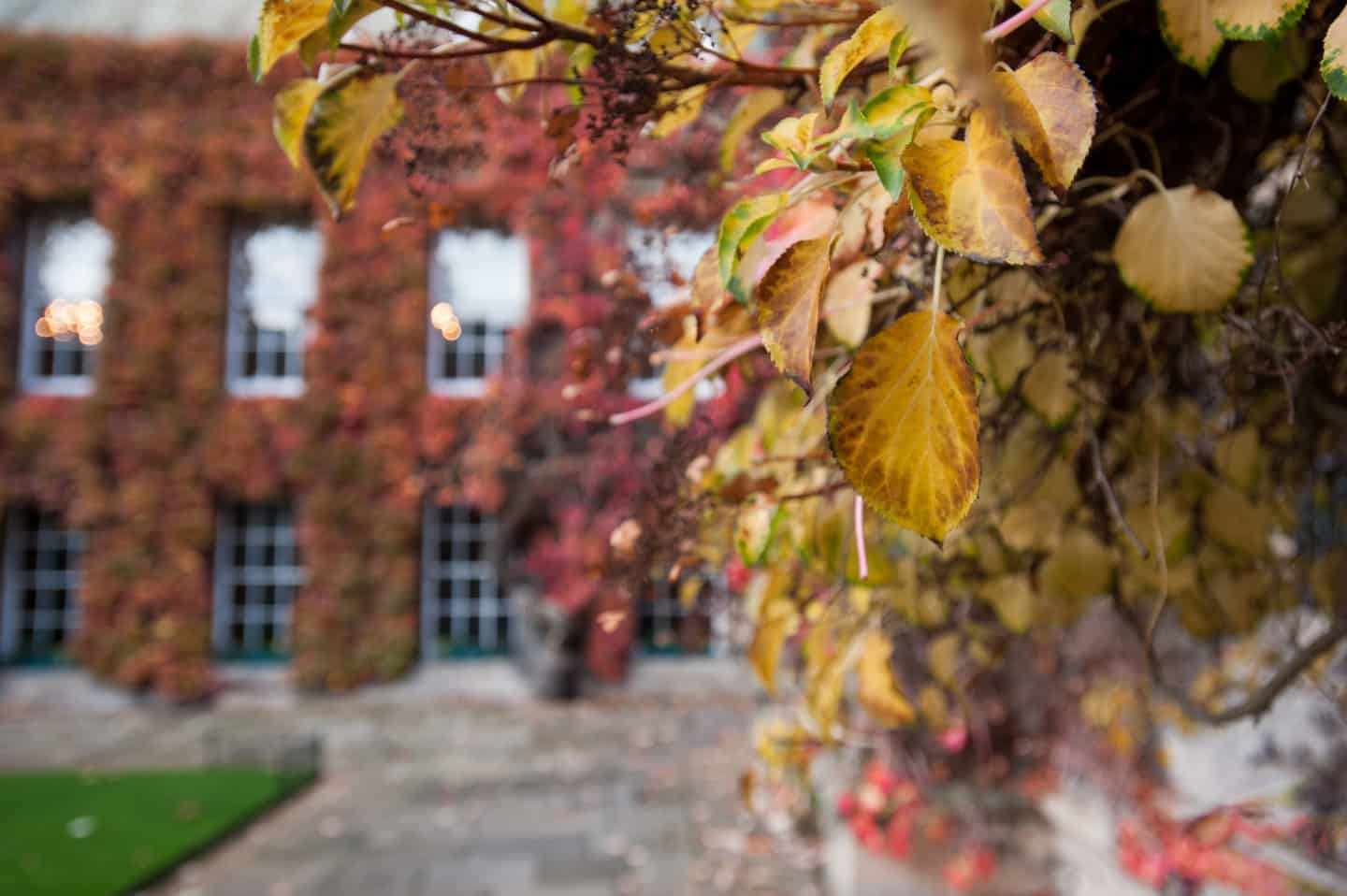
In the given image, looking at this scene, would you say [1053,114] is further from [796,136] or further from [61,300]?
[61,300]

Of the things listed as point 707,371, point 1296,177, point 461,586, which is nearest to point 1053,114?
point 1296,177

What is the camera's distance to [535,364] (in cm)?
1079

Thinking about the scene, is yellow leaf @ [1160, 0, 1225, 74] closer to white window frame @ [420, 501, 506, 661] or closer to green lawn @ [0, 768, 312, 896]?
green lawn @ [0, 768, 312, 896]

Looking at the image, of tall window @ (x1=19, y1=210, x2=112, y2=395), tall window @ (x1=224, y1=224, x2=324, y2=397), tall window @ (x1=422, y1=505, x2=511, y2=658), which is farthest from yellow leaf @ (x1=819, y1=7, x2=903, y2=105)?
tall window @ (x1=19, y1=210, x2=112, y2=395)

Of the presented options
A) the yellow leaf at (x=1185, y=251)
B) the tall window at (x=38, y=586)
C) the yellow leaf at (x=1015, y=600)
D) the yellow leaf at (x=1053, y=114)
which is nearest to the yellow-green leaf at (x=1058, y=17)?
the yellow leaf at (x=1053, y=114)

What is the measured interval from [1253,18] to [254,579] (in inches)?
481

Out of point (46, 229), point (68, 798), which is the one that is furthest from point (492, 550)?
point (46, 229)

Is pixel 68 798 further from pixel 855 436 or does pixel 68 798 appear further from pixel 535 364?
pixel 855 436

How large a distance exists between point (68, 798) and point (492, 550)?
16.0 ft

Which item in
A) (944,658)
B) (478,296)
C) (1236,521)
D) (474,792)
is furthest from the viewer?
(478,296)

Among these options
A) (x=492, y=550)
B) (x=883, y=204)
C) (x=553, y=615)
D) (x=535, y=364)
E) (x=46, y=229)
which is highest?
(x=46, y=229)

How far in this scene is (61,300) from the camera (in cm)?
1117

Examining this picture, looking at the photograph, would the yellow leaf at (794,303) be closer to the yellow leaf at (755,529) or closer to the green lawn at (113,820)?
the yellow leaf at (755,529)

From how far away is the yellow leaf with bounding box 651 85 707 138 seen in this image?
0.81m
